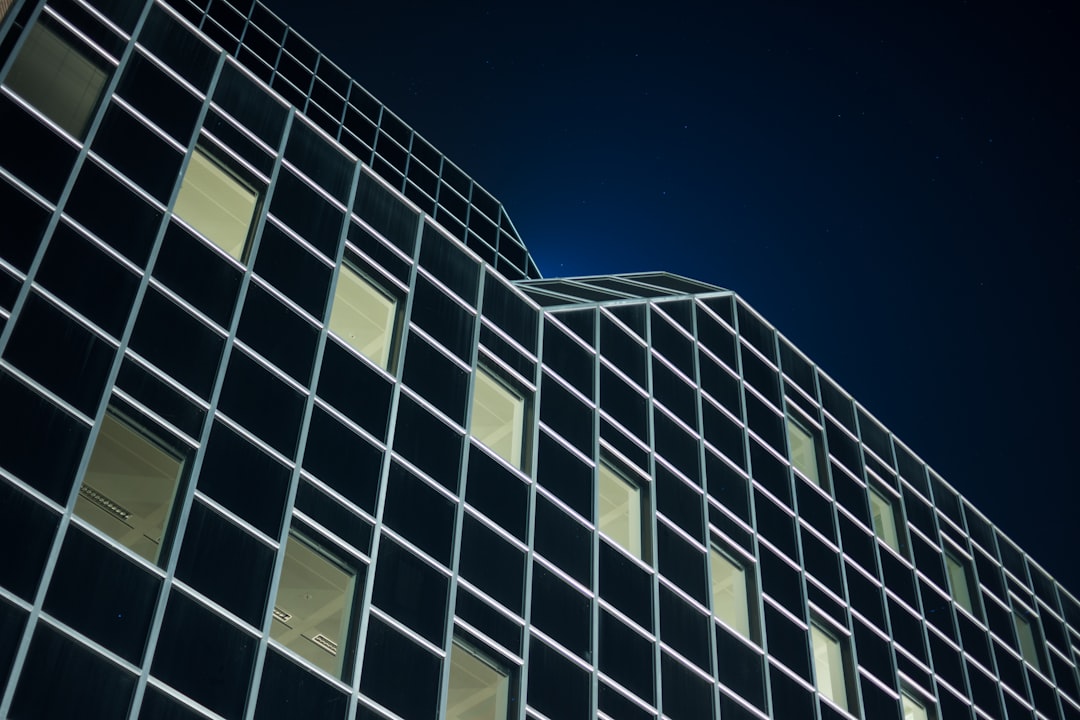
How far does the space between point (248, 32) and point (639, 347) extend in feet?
107

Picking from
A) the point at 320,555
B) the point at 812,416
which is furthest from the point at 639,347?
the point at 320,555

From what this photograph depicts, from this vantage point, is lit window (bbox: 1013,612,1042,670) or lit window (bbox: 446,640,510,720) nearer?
lit window (bbox: 446,640,510,720)

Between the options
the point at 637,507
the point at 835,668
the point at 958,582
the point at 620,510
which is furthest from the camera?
the point at 958,582

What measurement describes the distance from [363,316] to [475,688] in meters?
8.42

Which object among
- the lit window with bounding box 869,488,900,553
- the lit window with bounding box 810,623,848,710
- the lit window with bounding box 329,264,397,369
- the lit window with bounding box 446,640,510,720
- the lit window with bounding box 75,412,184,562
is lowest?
the lit window with bounding box 446,640,510,720

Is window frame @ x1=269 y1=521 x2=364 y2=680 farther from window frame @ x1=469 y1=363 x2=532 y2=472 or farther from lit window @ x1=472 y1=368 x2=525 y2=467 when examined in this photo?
lit window @ x1=472 y1=368 x2=525 y2=467

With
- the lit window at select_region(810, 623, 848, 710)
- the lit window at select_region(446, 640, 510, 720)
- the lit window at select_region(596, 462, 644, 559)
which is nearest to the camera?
the lit window at select_region(446, 640, 510, 720)

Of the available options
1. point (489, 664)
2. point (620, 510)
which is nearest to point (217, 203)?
point (489, 664)

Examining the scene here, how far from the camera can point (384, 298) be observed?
28.4 meters

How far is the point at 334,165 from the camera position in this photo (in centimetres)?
2950

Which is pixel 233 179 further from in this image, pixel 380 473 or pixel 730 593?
pixel 730 593

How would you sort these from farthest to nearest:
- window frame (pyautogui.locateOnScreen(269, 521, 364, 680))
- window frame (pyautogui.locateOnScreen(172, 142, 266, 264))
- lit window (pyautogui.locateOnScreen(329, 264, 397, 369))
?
1. lit window (pyautogui.locateOnScreen(329, 264, 397, 369))
2. window frame (pyautogui.locateOnScreen(172, 142, 266, 264))
3. window frame (pyautogui.locateOnScreen(269, 521, 364, 680))

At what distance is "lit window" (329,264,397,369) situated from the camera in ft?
87.1

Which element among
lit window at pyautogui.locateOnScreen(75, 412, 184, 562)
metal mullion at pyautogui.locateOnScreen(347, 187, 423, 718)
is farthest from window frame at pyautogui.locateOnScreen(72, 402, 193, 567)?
metal mullion at pyautogui.locateOnScreen(347, 187, 423, 718)
